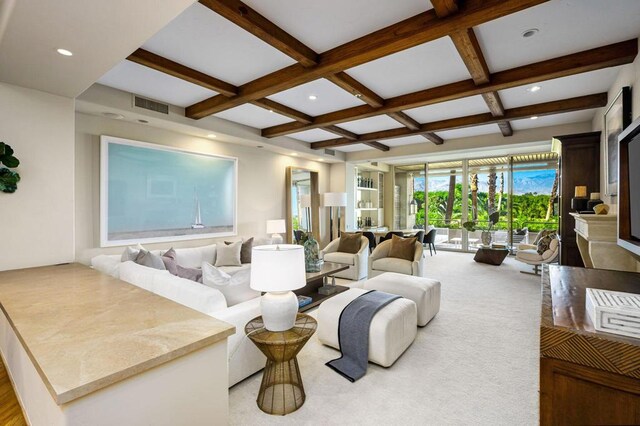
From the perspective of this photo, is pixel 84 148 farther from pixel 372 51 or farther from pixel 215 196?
pixel 372 51

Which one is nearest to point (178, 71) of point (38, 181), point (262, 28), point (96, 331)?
point (262, 28)

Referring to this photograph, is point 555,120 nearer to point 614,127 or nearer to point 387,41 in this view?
point 614,127

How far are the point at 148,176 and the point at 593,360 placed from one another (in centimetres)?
502

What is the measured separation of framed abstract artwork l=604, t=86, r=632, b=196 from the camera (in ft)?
9.78

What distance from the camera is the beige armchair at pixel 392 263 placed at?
4625 millimetres

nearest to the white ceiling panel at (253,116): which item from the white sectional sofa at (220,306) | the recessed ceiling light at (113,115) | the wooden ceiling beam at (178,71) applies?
the wooden ceiling beam at (178,71)

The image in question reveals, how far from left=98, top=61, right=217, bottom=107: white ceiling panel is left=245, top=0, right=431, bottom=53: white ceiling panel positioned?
1.75 meters

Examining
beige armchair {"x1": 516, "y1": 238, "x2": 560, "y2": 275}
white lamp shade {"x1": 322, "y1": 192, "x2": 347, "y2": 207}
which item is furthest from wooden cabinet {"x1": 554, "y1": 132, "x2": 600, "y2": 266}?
white lamp shade {"x1": 322, "y1": 192, "x2": 347, "y2": 207}

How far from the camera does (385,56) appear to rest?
108 inches

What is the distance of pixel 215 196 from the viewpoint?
17.6ft

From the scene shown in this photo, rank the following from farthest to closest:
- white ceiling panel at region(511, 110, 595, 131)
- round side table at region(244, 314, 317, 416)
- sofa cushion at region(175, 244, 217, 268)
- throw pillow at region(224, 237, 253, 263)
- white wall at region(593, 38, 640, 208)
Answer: throw pillow at region(224, 237, 253, 263)
white ceiling panel at region(511, 110, 595, 131)
sofa cushion at region(175, 244, 217, 268)
white wall at region(593, 38, 640, 208)
round side table at region(244, 314, 317, 416)

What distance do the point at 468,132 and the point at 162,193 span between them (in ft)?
19.1

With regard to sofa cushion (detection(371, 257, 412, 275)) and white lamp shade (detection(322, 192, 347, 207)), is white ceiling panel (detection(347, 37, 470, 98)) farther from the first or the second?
white lamp shade (detection(322, 192, 347, 207))

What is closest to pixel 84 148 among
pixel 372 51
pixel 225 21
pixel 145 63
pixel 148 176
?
pixel 148 176
